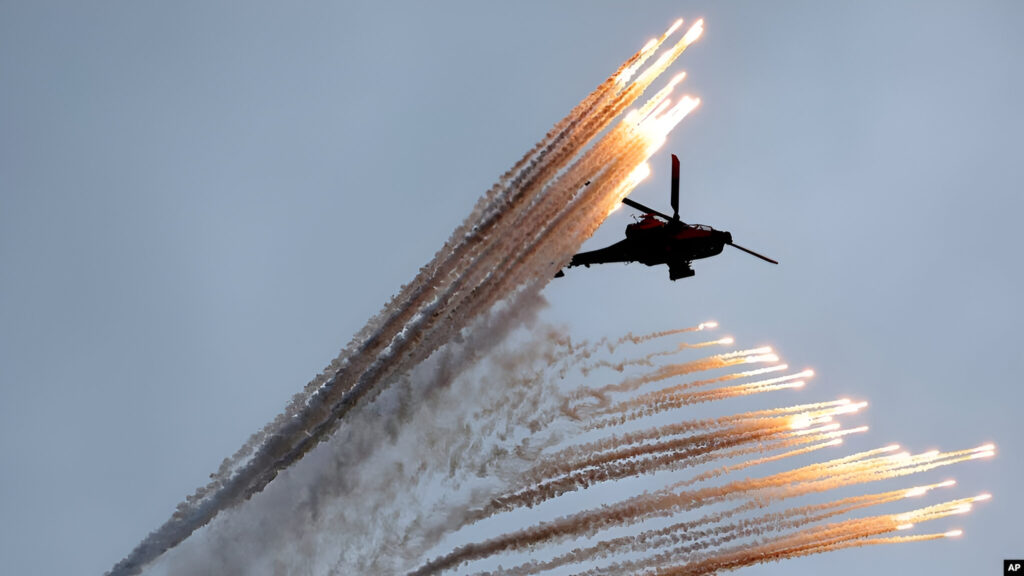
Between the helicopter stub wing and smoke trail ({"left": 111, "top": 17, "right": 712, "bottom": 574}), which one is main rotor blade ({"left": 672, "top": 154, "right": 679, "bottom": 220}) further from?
smoke trail ({"left": 111, "top": 17, "right": 712, "bottom": 574})

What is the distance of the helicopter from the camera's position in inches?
2130

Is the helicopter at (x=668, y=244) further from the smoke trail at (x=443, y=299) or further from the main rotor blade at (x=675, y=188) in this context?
the smoke trail at (x=443, y=299)

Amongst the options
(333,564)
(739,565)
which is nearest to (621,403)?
(739,565)

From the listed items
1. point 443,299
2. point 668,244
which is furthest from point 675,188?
point 443,299

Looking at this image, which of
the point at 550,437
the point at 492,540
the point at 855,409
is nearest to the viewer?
the point at 492,540

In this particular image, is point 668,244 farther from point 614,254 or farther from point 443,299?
point 443,299

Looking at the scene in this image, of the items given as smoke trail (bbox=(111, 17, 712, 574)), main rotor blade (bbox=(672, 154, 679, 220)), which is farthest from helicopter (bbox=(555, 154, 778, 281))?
smoke trail (bbox=(111, 17, 712, 574))

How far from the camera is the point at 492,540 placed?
43969 mm

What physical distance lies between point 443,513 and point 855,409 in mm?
16530

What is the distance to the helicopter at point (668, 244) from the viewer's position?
177 feet

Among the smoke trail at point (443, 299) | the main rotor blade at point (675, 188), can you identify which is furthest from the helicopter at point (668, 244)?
the smoke trail at point (443, 299)

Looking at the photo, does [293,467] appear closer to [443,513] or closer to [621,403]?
[443,513]

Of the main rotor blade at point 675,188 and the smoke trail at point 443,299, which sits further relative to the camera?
the main rotor blade at point 675,188

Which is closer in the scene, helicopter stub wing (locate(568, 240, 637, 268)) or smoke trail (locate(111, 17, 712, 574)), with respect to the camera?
smoke trail (locate(111, 17, 712, 574))
